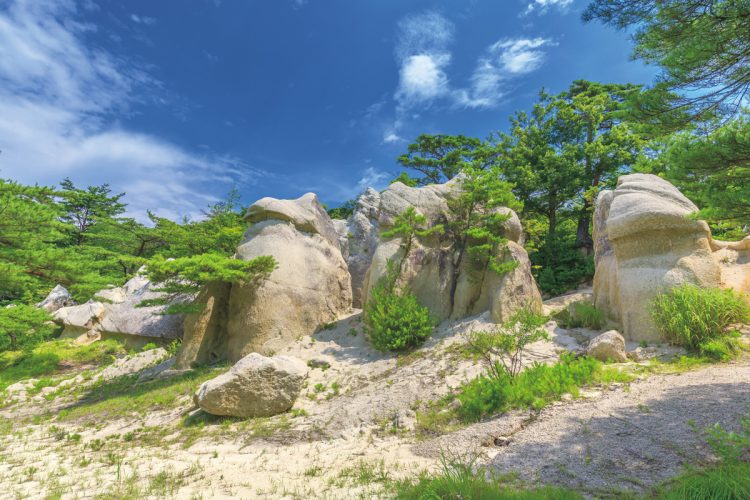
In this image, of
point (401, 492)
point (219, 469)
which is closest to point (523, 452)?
point (401, 492)

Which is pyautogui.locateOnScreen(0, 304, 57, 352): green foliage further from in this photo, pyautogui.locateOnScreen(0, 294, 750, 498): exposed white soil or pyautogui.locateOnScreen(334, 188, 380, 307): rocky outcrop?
pyautogui.locateOnScreen(334, 188, 380, 307): rocky outcrop

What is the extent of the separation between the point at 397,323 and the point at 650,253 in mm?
6607

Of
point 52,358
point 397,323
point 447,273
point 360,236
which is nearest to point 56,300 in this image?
point 52,358

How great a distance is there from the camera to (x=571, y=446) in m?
4.25

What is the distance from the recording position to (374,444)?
19.1ft

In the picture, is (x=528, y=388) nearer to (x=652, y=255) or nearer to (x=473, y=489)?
(x=473, y=489)

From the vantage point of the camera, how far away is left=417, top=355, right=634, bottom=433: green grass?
5.97 meters

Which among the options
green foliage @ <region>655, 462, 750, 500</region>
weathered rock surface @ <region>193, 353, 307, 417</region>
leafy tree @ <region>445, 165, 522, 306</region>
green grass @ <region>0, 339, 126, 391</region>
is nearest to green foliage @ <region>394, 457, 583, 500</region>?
green foliage @ <region>655, 462, 750, 500</region>

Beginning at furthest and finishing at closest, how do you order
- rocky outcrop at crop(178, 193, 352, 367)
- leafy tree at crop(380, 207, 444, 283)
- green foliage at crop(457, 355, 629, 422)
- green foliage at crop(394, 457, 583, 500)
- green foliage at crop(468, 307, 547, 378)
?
A: leafy tree at crop(380, 207, 444, 283) < rocky outcrop at crop(178, 193, 352, 367) < green foliage at crop(468, 307, 547, 378) < green foliage at crop(457, 355, 629, 422) < green foliage at crop(394, 457, 583, 500)

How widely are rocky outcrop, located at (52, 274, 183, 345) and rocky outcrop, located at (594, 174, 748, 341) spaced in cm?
1622

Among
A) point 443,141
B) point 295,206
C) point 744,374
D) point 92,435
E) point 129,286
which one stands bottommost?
point 92,435

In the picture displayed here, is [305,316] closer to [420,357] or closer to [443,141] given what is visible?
[420,357]

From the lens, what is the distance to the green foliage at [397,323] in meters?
10.4

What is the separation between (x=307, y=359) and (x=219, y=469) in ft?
19.2
